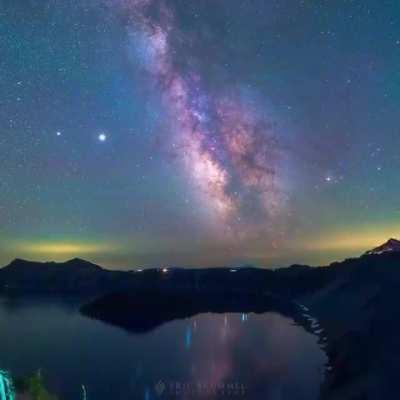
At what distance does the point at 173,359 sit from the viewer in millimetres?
73000

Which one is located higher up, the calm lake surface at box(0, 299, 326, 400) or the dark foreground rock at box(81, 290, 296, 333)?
the dark foreground rock at box(81, 290, 296, 333)

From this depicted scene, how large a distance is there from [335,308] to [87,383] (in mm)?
59732

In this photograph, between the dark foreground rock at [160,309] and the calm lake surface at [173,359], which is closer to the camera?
the calm lake surface at [173,359]

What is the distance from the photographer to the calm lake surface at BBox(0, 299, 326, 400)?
4809cm

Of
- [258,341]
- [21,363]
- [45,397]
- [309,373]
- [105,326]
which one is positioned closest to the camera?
[45,397]

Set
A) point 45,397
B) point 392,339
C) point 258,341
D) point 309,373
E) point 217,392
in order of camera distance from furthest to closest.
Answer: point 258,341 < point 309,373 < point 217,392 < point 392,339 < point 45,397

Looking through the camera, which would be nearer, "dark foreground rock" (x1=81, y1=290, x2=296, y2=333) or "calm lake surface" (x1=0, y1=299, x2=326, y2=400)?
"calm lake surface" (x1=0, y1=299, x2=326, y2=400)

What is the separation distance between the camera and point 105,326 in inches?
4830

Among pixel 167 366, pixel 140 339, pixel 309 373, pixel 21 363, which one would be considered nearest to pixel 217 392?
pixel 309 373

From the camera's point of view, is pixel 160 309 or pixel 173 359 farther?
pixel 160 309

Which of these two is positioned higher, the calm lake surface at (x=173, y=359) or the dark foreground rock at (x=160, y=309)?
the dark foreground rock at (x=160, y=309)

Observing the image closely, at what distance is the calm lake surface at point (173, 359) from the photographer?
158ft

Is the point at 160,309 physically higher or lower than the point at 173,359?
higher

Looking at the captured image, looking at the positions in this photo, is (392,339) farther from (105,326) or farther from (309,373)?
(105,326)
